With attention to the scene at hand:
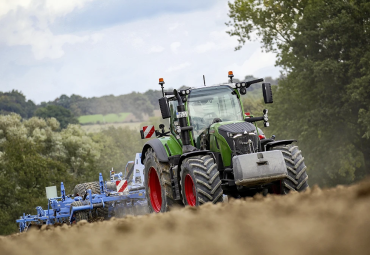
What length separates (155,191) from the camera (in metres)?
11.2

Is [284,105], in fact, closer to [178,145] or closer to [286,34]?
[286,34]

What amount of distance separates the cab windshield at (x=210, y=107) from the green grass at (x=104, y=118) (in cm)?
6749

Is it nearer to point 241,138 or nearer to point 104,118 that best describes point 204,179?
point 241,138

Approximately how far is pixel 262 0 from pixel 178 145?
23.1m

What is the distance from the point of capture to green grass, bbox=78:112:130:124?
7750cm

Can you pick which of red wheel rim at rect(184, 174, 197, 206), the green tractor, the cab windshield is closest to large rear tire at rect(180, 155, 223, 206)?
the green tractor

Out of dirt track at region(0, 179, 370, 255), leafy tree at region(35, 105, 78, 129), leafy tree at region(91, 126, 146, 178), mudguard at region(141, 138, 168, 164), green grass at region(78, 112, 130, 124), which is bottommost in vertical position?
leafy tree at region(91, 126, 146, 178)

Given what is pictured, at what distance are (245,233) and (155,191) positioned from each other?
21.3ft

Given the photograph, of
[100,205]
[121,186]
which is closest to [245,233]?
[100,205]

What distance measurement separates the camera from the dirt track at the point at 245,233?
4.30 meters

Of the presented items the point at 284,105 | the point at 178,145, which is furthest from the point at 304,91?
the point at 178,145

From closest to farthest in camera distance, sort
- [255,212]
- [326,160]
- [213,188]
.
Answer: [255,212], [213,188], [326,160]

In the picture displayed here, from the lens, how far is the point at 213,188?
8258mm

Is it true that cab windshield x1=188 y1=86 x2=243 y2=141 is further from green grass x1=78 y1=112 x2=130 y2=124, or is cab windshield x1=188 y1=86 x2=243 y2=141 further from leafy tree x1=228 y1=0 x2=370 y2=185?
green grass x1=78 y1=112 x2=130 y2=124
